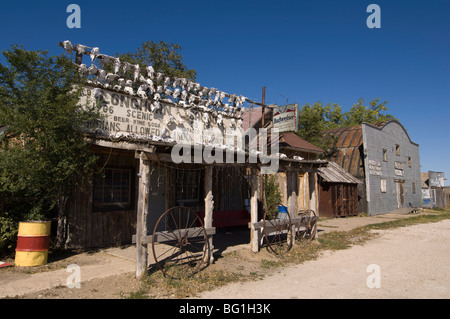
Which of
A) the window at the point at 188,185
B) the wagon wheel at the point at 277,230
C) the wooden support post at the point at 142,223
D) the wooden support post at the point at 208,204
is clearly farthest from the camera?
the window at the point at 188,185

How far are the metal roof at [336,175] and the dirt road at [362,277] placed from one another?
9016 millimetres

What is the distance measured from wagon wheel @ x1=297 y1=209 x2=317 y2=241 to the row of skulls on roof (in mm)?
4526

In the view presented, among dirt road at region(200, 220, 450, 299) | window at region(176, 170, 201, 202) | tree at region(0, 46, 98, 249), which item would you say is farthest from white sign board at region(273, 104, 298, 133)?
tree at region(0, 46, 98, 249)

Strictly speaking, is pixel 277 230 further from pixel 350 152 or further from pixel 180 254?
pixel 350 152

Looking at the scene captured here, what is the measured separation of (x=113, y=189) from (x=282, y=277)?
5.07 metres

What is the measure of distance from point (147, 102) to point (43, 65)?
9.75 feet

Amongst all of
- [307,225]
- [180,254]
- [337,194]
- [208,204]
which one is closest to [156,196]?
[180,254]

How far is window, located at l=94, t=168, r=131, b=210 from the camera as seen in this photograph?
8.52 meters

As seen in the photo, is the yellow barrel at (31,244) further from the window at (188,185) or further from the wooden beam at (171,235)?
the window at (188,185)

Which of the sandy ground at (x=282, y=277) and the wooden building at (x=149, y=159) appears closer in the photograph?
the sandy ground at (x=282, y=277)

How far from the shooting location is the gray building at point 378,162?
70.1ft

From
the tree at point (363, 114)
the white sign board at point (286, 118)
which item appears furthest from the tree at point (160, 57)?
the tree at point (363, 114)
